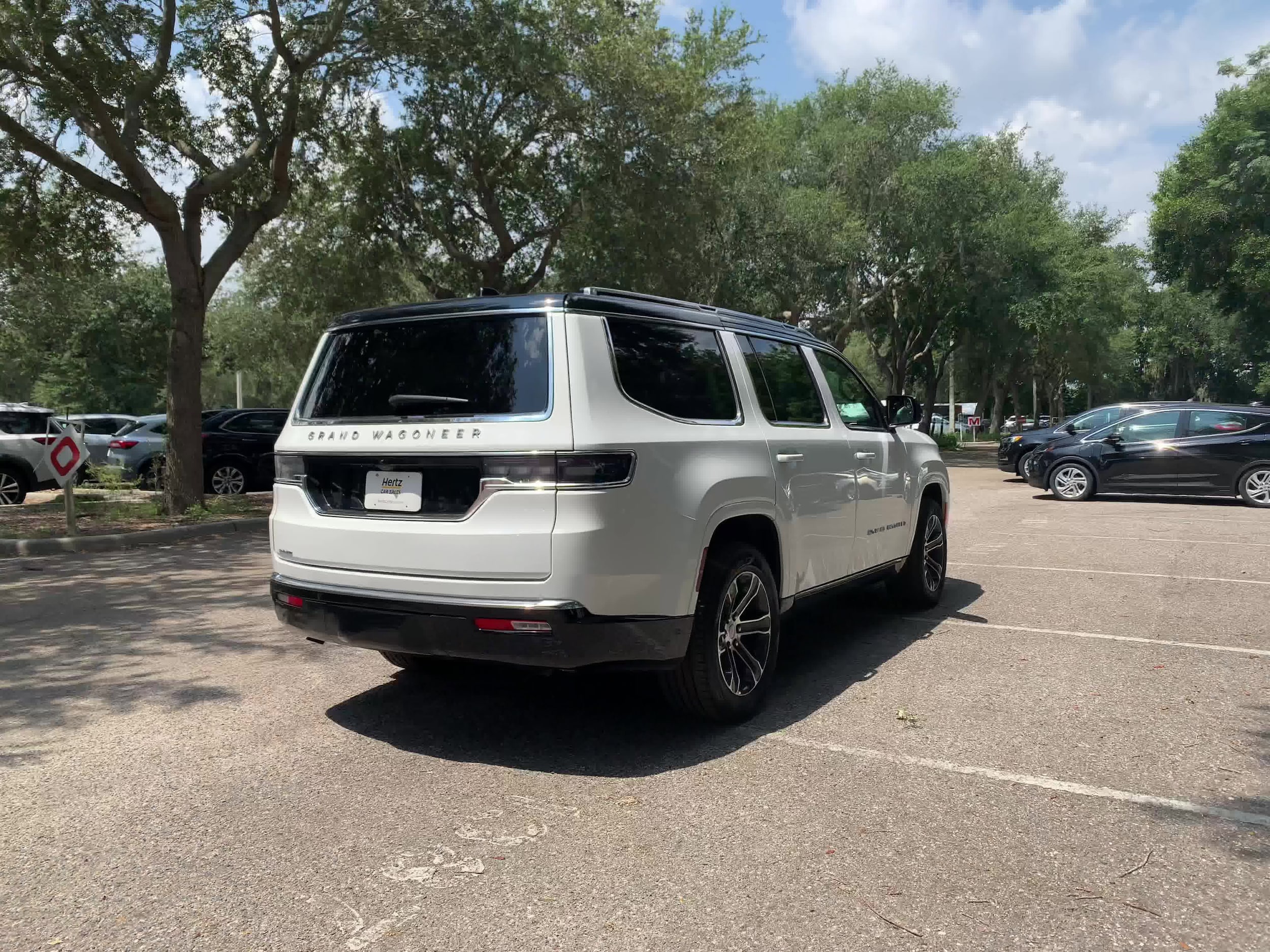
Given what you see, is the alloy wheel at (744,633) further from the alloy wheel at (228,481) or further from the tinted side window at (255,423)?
the tinted side window at (255,423)

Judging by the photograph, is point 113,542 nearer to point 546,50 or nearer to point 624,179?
point 546,50

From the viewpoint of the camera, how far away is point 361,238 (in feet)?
70.1

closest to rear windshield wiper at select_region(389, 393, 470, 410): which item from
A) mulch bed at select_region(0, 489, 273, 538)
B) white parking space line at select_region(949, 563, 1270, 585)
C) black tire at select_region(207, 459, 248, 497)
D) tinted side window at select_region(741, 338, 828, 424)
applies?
tinted side window at select_region(741, 338, 828, 424)

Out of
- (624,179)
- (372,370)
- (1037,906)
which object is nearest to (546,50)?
(624,179)

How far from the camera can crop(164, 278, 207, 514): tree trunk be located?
12805 millimetres

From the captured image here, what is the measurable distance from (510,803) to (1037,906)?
180 cm

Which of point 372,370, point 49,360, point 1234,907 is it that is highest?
point 49,360

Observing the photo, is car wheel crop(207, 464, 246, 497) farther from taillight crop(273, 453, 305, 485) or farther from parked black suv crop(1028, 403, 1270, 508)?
parked black suv crop(1028, 403, 1270, 508)

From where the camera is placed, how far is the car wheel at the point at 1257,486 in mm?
14453

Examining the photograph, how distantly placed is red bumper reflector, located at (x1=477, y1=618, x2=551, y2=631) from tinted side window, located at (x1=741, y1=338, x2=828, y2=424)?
1.79 metres

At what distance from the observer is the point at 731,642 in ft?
14.5

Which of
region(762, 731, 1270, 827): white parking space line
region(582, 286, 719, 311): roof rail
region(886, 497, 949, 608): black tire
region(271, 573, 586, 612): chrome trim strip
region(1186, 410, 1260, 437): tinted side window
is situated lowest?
region(762, 731, 1270, 827): white parking space line

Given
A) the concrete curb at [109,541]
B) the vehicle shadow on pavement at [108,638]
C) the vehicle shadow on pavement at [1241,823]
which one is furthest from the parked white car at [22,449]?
the vehicle shadow on pavement at [1241,823]

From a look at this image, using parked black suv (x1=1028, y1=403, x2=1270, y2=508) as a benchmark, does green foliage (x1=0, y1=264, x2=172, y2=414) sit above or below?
above
